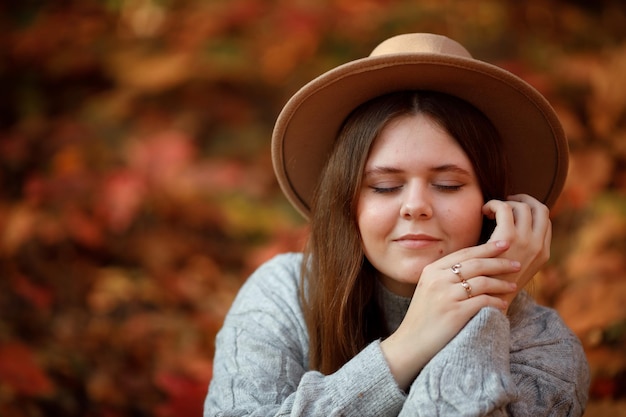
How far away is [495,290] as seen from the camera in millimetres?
1898

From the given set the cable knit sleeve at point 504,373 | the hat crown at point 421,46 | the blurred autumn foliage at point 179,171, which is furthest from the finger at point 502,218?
the blurred autumn foliage at point 179,171

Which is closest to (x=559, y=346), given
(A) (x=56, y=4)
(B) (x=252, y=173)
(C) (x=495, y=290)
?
(C) (x=495, y=290)

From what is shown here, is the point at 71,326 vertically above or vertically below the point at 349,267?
above

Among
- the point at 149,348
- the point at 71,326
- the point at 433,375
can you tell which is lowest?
the point at 433,375

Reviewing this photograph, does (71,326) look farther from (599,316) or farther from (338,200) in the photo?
(599,316)

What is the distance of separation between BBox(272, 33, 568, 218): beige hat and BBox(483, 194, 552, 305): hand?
0.28m

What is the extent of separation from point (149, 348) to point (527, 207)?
7.60 ft

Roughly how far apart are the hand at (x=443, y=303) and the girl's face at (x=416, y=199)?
0.08 m

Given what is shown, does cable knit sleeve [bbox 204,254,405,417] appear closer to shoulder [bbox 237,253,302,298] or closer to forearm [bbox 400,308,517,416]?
shoulder [bbox 237,253,302,298]

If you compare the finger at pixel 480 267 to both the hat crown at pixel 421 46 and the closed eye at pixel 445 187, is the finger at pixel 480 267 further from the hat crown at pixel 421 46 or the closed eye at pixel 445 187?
the hat crown at pixel 421 46

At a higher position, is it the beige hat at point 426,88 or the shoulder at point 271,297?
the beige hat at point 426,88

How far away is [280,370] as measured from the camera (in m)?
2.12

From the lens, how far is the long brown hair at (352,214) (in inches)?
82.0

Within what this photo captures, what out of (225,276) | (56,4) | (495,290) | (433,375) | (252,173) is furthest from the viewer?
(56,4)
